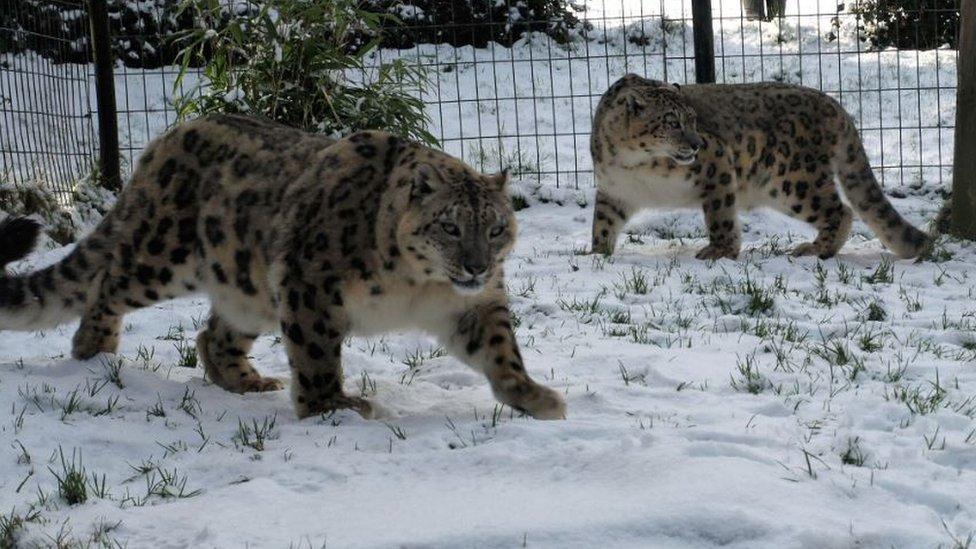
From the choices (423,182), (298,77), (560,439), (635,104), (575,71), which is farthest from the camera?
(575,71)

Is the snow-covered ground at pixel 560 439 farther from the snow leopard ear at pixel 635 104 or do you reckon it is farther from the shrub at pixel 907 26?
the shrub at pixel 907 26

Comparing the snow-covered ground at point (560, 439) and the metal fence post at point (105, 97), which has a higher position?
the metal fence post at point (105, 97)

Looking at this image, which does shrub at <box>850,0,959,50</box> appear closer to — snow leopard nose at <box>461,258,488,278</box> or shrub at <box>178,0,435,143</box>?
shrub at <box>178,0,435,143</box>

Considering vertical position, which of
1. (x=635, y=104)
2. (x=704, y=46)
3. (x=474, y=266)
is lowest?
(x=474, y=266)

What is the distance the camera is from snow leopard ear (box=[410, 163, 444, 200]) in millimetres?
5281

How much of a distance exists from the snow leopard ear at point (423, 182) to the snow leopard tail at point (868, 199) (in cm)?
567

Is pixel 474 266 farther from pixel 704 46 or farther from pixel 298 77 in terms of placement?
pixel 704 46

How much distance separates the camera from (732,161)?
398 inches

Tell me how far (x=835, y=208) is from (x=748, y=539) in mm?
6890

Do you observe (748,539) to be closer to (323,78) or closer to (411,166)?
(411,166)

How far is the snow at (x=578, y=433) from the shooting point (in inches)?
154

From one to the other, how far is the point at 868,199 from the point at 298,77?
475 cm

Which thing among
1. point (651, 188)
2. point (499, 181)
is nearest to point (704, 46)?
point (651, 188)

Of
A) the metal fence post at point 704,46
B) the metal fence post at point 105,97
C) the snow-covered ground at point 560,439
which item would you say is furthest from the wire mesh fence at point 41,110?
the metal fence post at point 704,46
